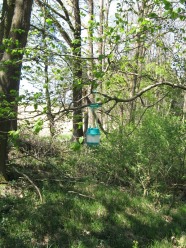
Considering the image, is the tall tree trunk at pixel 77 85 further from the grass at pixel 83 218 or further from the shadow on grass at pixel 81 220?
the shadow on grass at pixel 81 220

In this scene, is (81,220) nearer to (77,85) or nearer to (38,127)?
(77,85)

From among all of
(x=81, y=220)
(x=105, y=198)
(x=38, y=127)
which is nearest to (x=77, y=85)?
(x=38, y=127)

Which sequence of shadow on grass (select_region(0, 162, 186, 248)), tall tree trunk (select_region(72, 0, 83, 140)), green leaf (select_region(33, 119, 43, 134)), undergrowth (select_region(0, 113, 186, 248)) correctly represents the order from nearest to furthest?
green leaf (select_region(33, 119, 43, 134)) → tall tree trunk (select_region(72, 0, 83, 140)) → shadow on grass (select_region(0, 162, 186, 248)) → undergrowth (select_region(0, 113, 186, 248))

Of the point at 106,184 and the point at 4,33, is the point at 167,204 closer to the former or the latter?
the point at 106,184

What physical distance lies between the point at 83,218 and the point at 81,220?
3.3 inches

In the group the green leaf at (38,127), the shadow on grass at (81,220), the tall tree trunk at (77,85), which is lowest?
the shadow on grass at (81,220)

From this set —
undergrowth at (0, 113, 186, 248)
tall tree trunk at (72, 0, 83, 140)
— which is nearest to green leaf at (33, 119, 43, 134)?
tall tree trunk at (72, 0, 83, 140)

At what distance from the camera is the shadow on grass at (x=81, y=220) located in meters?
4.81

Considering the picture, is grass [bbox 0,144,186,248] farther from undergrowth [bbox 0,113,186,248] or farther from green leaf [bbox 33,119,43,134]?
green leaf [bbox 33,119,43,134]

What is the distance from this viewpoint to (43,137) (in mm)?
9281

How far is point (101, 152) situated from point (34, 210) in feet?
9.07

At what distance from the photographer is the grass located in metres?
4.84

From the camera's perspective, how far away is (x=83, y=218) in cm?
554

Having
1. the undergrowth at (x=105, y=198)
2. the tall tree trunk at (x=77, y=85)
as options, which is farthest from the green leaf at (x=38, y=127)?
the undergrowth at (x=105, y=198)
